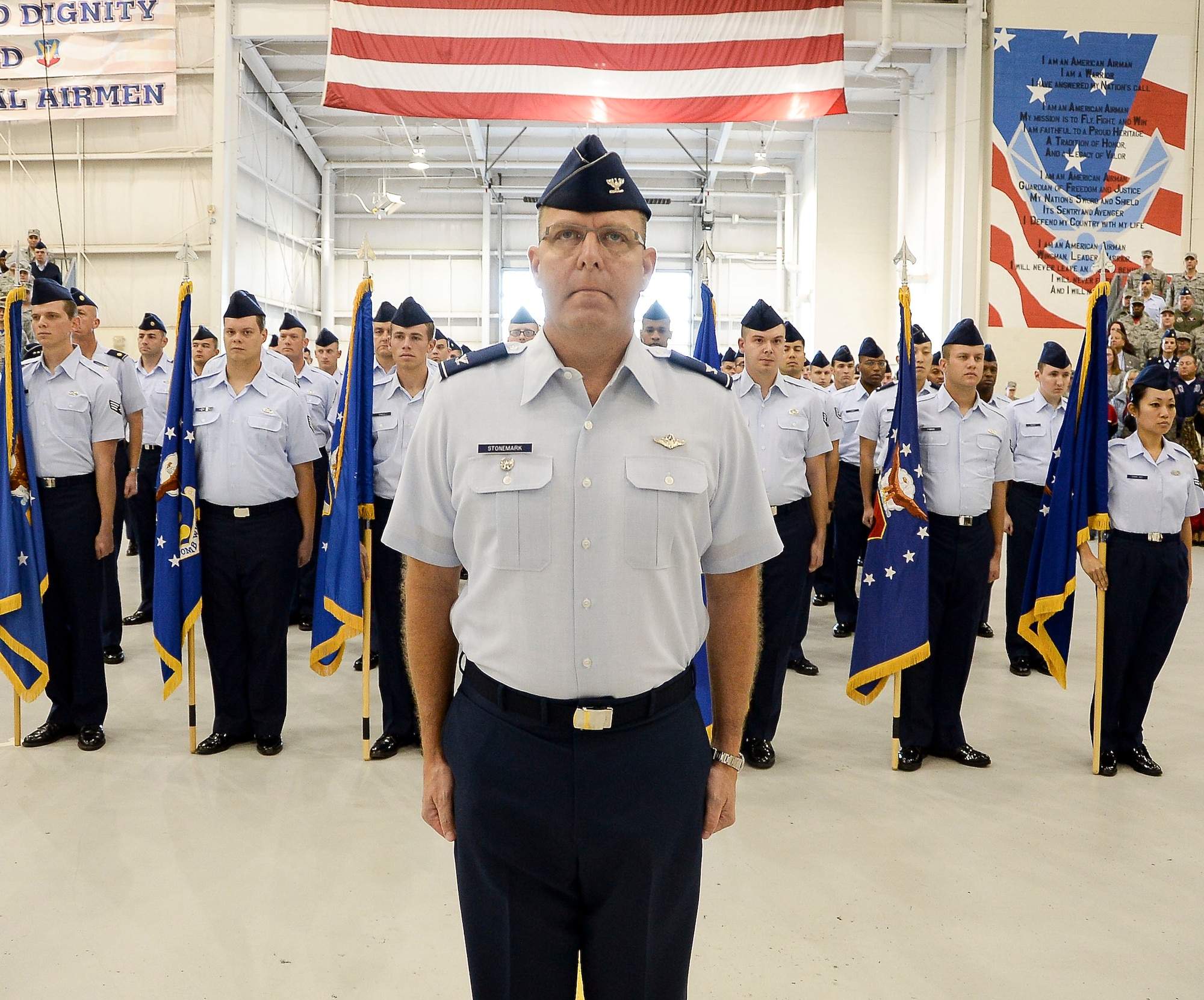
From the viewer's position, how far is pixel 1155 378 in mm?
3602

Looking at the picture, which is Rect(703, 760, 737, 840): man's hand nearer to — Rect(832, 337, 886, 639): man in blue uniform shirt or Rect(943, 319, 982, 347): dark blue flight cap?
Rect(943, 319, 982, 347): dark blue flight cap

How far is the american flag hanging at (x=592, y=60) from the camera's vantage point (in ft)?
30.7

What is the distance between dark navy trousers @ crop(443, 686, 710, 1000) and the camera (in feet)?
4.39

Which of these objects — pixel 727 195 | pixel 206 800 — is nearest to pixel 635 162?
pixel 727 195

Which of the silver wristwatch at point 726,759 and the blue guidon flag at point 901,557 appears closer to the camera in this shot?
the silver wristwatch at point 726,759

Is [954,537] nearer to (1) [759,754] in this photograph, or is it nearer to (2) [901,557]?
(2) [901,557]

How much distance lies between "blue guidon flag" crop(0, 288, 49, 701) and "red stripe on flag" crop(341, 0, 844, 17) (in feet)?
23.7

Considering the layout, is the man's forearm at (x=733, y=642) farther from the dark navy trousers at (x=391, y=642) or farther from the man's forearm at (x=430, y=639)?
the dark navy trousers at (x=391, y=642)

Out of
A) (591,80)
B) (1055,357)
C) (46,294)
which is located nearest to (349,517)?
(46,294)

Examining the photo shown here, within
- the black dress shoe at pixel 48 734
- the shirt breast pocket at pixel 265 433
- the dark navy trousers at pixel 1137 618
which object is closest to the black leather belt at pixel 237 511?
the shirt breast pocket at pixel 265 433

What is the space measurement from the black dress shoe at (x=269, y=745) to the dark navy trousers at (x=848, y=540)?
3612 millimetres

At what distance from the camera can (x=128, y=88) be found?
11.5 meters

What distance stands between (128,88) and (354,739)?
10914 mm

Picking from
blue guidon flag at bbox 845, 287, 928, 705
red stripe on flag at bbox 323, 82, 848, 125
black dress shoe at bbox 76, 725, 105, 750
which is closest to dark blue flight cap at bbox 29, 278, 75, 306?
black dress shoe at bbox 76, 725, 105, 750
